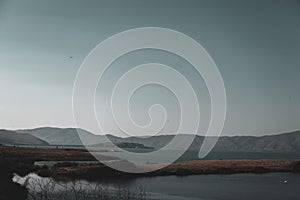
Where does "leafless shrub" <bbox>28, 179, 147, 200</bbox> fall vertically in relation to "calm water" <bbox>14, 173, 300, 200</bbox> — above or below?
above

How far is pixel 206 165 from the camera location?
2574 inches

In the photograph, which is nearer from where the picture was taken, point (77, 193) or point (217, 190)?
point (77, 193)

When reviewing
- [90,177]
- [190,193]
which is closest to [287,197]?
[190,193]

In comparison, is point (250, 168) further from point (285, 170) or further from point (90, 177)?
point (90, 177)

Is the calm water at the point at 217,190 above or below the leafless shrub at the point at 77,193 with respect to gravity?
below

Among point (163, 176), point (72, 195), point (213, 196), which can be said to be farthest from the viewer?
point (163, 176)

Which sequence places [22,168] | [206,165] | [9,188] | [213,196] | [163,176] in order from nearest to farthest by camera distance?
→ [9,188]
[213,196]
[22,168]
[163,176]
[206,165]

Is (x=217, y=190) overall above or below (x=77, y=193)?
below

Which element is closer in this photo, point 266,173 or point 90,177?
point 90,177

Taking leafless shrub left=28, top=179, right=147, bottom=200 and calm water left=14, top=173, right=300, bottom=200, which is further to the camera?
calm water left=14, top=173, right=300, bottom=200

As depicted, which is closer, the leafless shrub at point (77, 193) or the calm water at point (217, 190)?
the leafless shrub at point (77, 193)

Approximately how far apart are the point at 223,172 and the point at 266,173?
9.61 metres

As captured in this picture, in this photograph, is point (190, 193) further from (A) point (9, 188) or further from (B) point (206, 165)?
(B) point (206, 165)

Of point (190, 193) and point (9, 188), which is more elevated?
point (9, 188)
